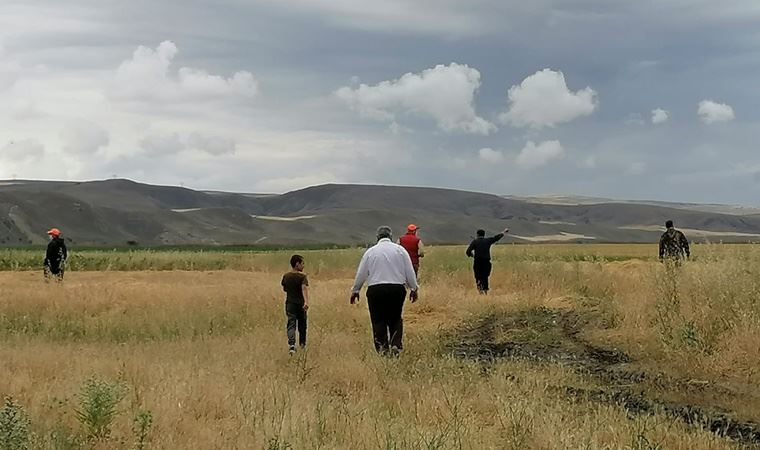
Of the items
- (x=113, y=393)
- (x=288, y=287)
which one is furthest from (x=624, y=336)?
(x=113, y=393)

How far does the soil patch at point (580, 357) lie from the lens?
8328 mm

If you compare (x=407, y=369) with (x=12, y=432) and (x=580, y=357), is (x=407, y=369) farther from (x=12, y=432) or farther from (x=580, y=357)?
(x=12, y=432)

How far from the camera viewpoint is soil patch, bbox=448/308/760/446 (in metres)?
8.33

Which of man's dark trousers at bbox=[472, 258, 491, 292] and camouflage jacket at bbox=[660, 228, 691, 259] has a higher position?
camouflage jacket at bbox=[660, 228, 691, 259]

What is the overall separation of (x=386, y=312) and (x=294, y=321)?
6.54ft

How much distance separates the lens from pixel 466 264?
29281mm

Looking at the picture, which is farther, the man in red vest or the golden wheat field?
the man in red vest

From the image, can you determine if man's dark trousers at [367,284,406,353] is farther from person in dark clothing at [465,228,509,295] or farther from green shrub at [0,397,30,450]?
person in dark clothing at [465,228,509,295]

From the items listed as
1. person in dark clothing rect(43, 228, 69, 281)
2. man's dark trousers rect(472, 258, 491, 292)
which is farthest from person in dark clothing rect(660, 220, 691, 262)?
person in dark clothing rect(43, 228, 69, 281)

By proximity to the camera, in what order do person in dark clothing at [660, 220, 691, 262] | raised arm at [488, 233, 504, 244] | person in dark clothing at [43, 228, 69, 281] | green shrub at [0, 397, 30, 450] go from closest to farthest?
green shrub at [0, 397, 30, 450] → person in dark clothing at [660, 220, 691, 262] → raised arm at [488, 233, 504, 244] → person in dark clothing at [43, 228, 69, 281]

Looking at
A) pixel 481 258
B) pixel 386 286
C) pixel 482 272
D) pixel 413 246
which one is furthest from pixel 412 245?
pixel 386 286

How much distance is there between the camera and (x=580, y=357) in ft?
41.1

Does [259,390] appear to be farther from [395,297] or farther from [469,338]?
[469,338]

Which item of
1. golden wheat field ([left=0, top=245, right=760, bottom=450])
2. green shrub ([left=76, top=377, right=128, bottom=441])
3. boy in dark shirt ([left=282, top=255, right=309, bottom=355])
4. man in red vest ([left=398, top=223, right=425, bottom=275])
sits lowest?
golden wheat field ([left=0, top=245, right=760, bottom=450])
